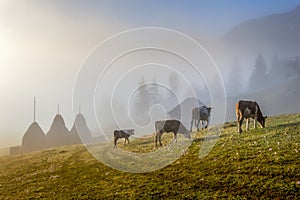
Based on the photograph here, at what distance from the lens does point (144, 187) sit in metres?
23.5

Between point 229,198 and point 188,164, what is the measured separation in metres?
9.05

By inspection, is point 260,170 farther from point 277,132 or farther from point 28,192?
point 28,192

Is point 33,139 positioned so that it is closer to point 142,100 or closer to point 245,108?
point 142,100

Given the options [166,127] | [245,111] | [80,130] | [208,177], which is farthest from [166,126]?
[80,130]

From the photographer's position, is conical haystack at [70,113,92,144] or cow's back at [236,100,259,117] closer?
cow's back at [236,100,259,117]

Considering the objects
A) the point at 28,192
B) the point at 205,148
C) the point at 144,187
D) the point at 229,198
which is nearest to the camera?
the point at 229,198

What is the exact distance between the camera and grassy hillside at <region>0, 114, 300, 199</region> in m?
19.5

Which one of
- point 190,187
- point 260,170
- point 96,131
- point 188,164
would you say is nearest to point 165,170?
point 188,164

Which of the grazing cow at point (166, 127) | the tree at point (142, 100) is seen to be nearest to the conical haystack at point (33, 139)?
the tree at point (142, 100)

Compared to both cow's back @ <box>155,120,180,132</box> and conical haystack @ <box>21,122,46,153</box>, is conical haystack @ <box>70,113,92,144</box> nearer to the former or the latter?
conical haystack @ <box>21,122,46,153</box>

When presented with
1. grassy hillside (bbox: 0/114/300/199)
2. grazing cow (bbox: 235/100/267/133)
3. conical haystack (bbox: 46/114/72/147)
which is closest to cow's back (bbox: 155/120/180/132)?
grassy hillside (bbox: 0/114/300/199)

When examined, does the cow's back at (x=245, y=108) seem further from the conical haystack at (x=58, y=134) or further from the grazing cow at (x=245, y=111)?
the conical haystack at (x=58, y=134)

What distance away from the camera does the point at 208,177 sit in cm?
2259

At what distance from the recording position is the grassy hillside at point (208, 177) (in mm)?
19547
